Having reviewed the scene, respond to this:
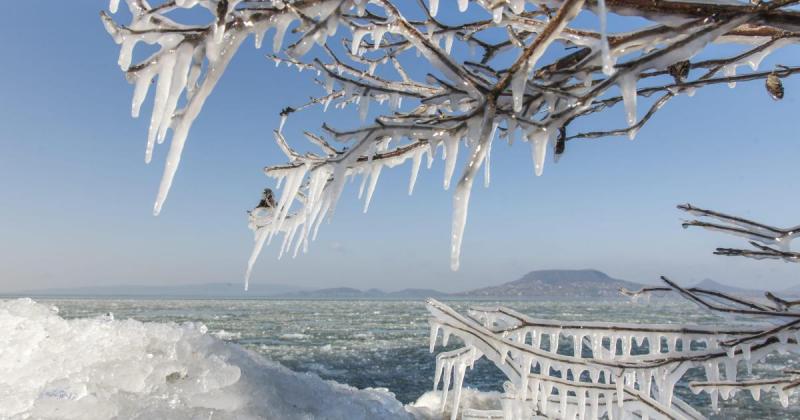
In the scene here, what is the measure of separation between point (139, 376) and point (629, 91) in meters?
2.23

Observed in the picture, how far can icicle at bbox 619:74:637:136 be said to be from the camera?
1.24 m

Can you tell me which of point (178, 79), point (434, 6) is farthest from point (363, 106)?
point (178, 79)

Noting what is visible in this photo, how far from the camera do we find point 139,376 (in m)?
2.17

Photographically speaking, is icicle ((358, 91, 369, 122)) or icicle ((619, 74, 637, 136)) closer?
icicle ((619, 74, 637, 136))

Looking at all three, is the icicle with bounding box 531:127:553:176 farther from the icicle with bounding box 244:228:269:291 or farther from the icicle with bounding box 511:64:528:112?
the icicle with bounding box 244:228:269:291

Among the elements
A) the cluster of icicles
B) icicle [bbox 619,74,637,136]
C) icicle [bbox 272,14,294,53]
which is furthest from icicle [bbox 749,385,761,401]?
icicle [bbox 272,14,294,53]

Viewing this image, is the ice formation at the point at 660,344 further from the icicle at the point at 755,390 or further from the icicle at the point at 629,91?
the icicle at the point at 629,91

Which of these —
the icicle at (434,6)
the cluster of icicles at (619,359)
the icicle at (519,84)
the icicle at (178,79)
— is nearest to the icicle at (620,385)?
the cluster of icicles at (619,359)

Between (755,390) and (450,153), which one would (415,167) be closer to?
(450,153)

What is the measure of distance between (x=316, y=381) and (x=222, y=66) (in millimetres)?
2042

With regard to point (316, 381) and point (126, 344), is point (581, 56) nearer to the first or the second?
point (316, 381)

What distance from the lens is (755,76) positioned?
197 cm

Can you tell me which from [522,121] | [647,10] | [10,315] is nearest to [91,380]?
[10,315]

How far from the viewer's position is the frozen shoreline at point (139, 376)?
1975mm
